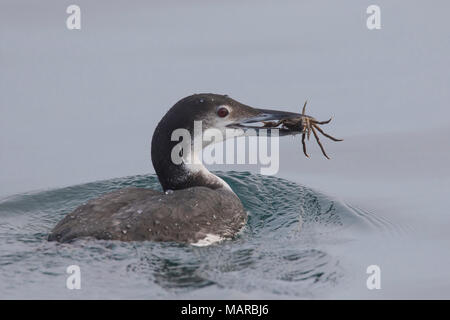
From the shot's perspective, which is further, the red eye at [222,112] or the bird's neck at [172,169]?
the red eye at [222,112]

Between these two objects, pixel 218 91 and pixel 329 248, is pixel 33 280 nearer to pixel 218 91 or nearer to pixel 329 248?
pixel 329 248

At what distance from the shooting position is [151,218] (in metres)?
7.10

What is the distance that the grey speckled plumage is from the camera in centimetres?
703

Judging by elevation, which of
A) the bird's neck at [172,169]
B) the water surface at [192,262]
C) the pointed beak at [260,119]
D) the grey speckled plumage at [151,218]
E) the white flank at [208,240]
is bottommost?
the water surface at [192,262]

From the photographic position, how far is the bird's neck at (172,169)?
8.10 meters

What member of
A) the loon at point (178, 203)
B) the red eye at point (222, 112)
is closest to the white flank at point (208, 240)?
the loon at point (178, 203)

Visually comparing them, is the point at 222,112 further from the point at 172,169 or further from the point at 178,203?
the point at 178,203

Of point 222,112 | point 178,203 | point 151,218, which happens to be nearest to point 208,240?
point 178,203

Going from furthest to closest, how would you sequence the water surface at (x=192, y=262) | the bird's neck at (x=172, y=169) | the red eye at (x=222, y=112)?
the red eye at (x=222, y=112) < the bird's neck at (x=172, y=169) < the water surface at (x=192, y=262)

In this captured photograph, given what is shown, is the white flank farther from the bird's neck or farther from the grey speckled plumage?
the bird's neck

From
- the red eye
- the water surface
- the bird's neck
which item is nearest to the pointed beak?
the red eye

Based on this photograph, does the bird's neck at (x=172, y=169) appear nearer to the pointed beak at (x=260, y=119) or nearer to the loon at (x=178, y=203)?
the loon at (x=178, y=203)

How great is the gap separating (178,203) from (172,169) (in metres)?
0.91

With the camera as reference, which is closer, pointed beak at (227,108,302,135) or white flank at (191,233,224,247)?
white flank at (191,233,224,247)
